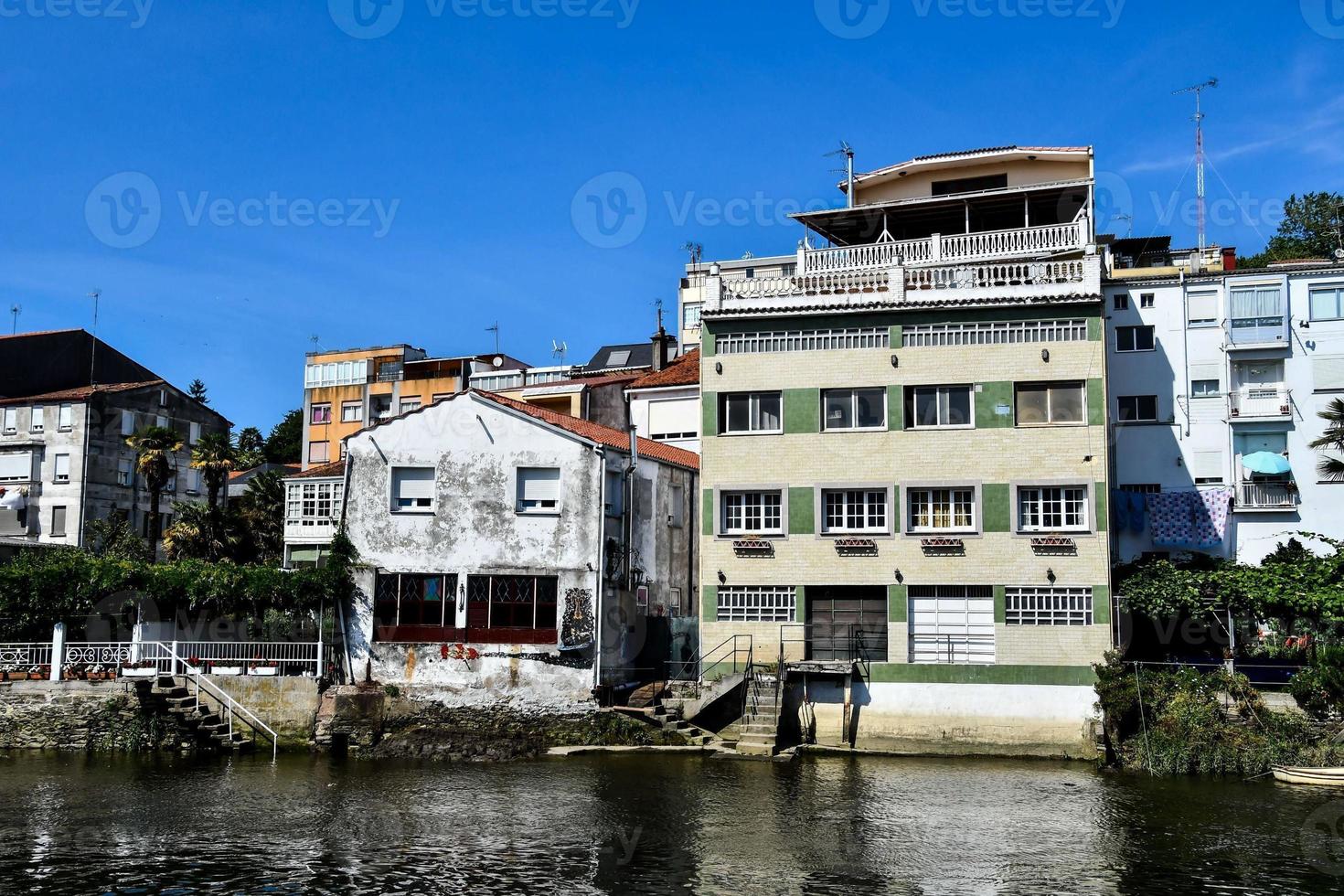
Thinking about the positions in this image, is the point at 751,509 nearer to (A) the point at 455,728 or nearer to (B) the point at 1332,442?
(A) the point at 455,728

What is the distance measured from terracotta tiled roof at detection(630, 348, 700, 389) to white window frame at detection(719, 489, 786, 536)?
12.5 metres

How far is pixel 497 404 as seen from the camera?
127 feet

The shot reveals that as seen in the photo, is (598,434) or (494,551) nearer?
(494,551)

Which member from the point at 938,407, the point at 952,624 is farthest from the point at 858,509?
the point at 952,624

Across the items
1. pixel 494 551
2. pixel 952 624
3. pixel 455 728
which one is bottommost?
pixel 455 728

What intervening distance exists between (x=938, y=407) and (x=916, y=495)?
268cm

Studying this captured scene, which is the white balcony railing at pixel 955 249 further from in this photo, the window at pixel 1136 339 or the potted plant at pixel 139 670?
the potted plant at pixel 139 670

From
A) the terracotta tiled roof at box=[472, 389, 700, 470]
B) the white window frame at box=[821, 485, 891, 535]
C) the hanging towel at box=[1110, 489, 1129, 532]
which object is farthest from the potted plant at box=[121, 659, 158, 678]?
the hanging towel at box=[1110, 489, 1129, 532]

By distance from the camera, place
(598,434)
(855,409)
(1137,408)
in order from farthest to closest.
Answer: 1. (1137,408)
2. (598,434)
3. (855,409)

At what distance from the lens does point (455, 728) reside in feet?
→ 120

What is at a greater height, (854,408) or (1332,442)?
(854,408)

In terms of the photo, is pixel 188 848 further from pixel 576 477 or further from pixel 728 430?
pixel 728 430

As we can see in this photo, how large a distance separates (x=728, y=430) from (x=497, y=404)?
7.26 meters

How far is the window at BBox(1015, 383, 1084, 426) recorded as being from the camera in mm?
35906
